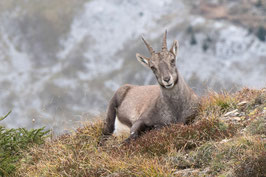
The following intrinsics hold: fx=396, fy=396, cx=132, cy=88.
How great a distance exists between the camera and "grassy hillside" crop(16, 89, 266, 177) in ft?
20.6

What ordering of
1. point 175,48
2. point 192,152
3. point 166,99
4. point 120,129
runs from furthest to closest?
point 120,129
point 175,48
point 166,99
point 192,152

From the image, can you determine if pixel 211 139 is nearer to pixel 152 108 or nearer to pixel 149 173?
pixel 149 173

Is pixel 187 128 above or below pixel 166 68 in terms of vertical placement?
below

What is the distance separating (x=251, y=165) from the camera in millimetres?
5793

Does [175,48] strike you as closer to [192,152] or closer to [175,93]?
[175,93]

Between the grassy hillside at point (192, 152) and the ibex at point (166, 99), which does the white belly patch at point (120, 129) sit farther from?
the grassy hillside at point (192, 152)

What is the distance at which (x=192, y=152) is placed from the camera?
730 centimetres

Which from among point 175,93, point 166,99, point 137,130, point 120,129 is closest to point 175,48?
point 175,93

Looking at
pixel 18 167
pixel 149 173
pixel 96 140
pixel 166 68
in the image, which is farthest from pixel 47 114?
pixel 149 173

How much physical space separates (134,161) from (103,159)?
683mm

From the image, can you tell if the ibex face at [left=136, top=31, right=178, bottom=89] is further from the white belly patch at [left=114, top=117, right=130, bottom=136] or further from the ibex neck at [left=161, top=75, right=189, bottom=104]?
the white belly patch at [left=114, top=117, right=130, bottom=136]

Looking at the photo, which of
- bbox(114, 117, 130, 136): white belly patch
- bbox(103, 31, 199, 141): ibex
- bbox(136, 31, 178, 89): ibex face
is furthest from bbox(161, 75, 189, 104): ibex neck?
bbox(114, 117, 130, 136): white belly patch

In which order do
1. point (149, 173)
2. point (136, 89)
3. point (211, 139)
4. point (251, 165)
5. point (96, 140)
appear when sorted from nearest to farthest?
point (251, 165) < point (149, 173) < point (211, 139) < point (96, 140) < point (136, 89)

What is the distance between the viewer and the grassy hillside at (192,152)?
20.6 ft
